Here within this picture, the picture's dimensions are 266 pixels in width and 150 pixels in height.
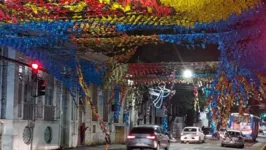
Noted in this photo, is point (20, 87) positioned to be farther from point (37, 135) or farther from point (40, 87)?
point (37, 135)

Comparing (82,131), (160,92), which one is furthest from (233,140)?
(82,131)

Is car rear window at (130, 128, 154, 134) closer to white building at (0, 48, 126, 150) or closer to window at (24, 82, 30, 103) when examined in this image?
white building at (0, 48, 126, 150)

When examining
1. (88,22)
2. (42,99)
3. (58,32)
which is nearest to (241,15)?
(88,22)

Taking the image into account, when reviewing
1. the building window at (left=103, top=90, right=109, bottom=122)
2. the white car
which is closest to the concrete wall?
the building window at (left=103, top=90, right=109, bottom=122)

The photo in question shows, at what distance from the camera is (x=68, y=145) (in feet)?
93.2

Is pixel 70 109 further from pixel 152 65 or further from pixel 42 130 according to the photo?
pixel 152 65

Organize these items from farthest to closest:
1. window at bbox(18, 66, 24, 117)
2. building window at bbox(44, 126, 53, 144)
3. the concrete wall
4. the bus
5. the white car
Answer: the bus → the white car → building window at bbox(44, 126, 53, 144) → window at bbox(18, 66, 24, 117) → the concrete wall

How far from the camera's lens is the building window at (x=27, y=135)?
23.1 meters

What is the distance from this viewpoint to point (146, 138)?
2612 cm

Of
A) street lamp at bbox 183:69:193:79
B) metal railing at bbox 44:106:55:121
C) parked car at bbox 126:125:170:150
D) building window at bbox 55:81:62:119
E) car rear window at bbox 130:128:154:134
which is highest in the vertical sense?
street lamp at bbox 183:69:193:79

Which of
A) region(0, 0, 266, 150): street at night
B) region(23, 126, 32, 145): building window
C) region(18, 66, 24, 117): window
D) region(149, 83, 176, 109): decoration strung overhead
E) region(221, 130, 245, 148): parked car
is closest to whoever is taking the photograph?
region(0, 0, 266, 150): street at night

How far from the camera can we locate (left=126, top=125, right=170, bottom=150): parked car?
1024 inches

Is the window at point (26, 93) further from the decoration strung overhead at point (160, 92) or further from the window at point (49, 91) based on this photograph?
the decoration strung overhead at point (160, 92)

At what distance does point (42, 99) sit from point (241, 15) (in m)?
15.6
